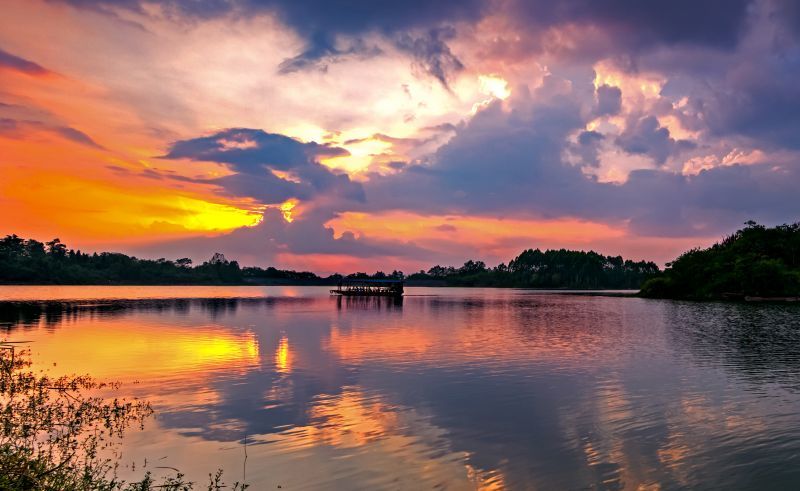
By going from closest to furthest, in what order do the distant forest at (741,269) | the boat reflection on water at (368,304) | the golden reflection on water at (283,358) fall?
the golden reflection on water at (283,358)
the boat reflection on water at (368,304)
the distant forest at (741,269)

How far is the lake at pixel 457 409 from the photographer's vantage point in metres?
15.8

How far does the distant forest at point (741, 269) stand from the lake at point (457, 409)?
93.0m

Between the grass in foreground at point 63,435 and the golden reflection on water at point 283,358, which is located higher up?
the grass in foreground at point 63,435

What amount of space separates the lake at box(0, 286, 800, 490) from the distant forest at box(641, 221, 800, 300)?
305ft

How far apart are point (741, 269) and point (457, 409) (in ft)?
456

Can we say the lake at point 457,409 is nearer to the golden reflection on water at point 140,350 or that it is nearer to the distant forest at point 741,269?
the golden reflection on water at point 140,350

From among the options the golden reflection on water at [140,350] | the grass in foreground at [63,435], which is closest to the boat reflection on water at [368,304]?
the golden reflection on water at [140,350]

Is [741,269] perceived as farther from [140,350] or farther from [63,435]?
[63,435]

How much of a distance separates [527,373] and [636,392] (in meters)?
7.17

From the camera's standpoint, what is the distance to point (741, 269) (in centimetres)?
13288

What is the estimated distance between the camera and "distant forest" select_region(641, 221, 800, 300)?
126 meters

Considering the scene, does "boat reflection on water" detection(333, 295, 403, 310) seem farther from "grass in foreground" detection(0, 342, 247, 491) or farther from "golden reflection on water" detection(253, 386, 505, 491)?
"golden reflection on water" detection(253, 386, 505, 491)

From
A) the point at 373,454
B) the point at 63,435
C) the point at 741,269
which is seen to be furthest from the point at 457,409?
the point at 741,269

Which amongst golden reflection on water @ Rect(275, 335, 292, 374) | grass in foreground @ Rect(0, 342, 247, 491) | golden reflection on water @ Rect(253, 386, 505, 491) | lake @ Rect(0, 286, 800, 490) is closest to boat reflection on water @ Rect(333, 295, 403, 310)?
lake @ Rect(0, 286, 800, 490)
